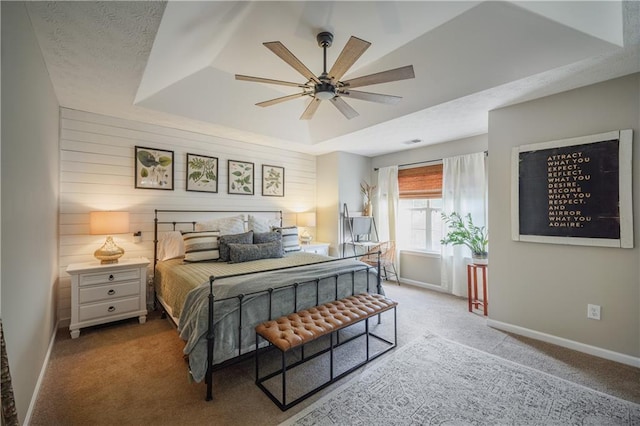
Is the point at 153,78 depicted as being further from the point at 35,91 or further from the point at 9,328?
the point at 9,328

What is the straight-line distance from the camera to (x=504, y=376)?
2.24 m

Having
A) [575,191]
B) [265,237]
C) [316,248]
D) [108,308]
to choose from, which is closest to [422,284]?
[316,248]

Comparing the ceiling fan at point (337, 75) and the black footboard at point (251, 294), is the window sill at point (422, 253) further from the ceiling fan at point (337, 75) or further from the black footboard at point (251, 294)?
the ceiling fan at point (337, 75)

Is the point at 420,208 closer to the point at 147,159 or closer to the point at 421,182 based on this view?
the point at 421,182

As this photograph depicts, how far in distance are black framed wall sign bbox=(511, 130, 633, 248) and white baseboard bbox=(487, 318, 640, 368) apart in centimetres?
98

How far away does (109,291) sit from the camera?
302cm

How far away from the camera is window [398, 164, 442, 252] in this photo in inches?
187

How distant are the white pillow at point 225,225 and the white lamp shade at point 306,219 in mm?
1272

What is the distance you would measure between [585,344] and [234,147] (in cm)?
492

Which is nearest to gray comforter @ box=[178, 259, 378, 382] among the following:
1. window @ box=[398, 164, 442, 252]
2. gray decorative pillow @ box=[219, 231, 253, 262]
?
gray decorative pillow @ box=[219, 231, 253, 262]

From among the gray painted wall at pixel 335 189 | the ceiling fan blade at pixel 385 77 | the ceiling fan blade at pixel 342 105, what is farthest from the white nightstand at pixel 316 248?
the ceiling fan blade at pixel 385 77

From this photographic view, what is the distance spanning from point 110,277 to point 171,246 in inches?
28.0

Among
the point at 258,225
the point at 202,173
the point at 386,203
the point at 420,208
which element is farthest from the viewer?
the point at 386,203

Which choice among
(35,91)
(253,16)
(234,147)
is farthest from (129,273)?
(253,16)
